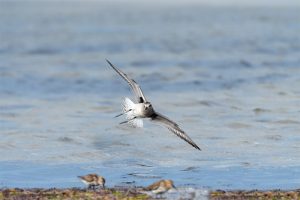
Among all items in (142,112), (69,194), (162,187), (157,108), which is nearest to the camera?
(162,187)

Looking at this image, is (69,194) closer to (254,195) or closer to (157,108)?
(254,195)

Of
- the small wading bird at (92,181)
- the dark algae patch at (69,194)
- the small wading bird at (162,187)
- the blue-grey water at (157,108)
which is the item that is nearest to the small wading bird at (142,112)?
the blue-grey water at (157,108)

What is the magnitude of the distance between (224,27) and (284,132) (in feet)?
148

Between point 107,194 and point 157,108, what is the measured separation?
36.9ft

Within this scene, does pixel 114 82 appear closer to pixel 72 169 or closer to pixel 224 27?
pixel 72 169

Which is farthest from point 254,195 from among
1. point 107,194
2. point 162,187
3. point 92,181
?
point 92,181

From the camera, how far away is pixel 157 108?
22844 mm

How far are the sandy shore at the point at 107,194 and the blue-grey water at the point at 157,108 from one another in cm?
119

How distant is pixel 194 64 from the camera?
119ft

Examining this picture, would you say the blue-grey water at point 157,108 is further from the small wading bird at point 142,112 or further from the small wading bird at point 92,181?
the small wading bird at point 92,181

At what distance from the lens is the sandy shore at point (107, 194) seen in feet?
37.8

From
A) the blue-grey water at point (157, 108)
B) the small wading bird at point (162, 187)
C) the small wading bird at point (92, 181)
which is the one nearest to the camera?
the small wading bird at point (162, 187)

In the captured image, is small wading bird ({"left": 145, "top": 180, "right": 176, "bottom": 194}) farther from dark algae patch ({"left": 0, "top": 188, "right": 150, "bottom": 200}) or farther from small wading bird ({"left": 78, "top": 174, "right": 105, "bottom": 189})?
small wading bird ({"left": 78, "top": 174, "right": 105, "bottom": 189})

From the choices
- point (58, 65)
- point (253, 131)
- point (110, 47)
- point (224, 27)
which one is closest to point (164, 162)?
point (253, 131)
